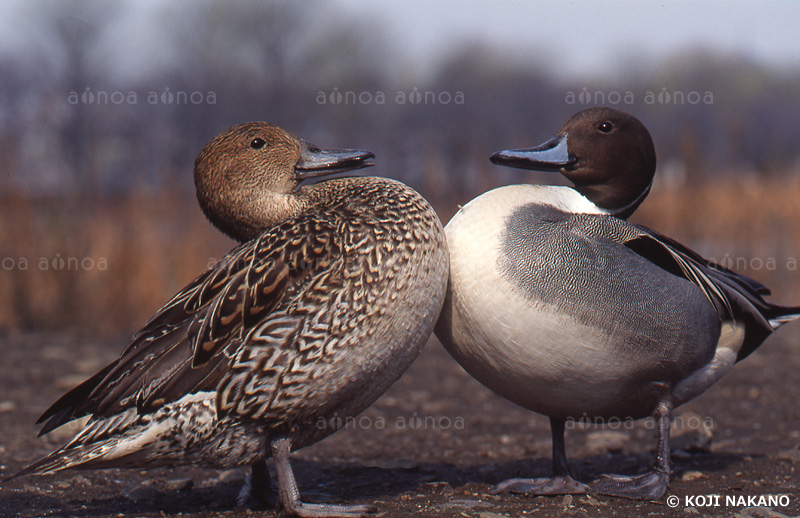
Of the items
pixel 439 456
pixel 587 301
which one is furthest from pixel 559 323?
pixel 439 456

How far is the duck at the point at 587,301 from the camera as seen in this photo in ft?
9.05

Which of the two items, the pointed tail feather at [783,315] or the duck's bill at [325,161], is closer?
the duck's bill at [325,161]

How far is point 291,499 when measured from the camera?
2660 millimetres

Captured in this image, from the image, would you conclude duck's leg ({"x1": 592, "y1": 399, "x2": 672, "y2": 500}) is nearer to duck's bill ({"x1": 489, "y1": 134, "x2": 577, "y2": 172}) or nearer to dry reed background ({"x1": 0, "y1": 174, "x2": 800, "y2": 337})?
duck's bill ({"x1": 489, "y1": 134, "x2": 577, "y2": 172})

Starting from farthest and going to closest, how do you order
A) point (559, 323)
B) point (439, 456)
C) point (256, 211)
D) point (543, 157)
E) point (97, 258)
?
1. point (97, 258)
2. point (439, 456)
3. point (543, 157)
4. point (256, 211)
5. point (559, 323)

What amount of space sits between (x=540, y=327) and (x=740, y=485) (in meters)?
1.16

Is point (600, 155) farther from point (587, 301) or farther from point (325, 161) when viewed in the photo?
point (325, 161)

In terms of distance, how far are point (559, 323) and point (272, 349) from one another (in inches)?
36.0

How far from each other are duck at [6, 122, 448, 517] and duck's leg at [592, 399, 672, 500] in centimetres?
89

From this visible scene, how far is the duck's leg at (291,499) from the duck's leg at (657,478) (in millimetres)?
910

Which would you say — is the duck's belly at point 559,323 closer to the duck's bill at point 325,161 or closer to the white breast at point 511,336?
the white breast at point 511,336

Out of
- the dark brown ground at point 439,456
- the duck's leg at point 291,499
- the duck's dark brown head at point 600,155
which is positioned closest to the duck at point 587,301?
the duck's dark brown head at point 600,155

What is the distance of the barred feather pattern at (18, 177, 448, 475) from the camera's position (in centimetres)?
257

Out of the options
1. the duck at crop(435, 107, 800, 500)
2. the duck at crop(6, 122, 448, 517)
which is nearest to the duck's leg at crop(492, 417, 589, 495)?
the duck at crop(435, 107, 800, 500)
